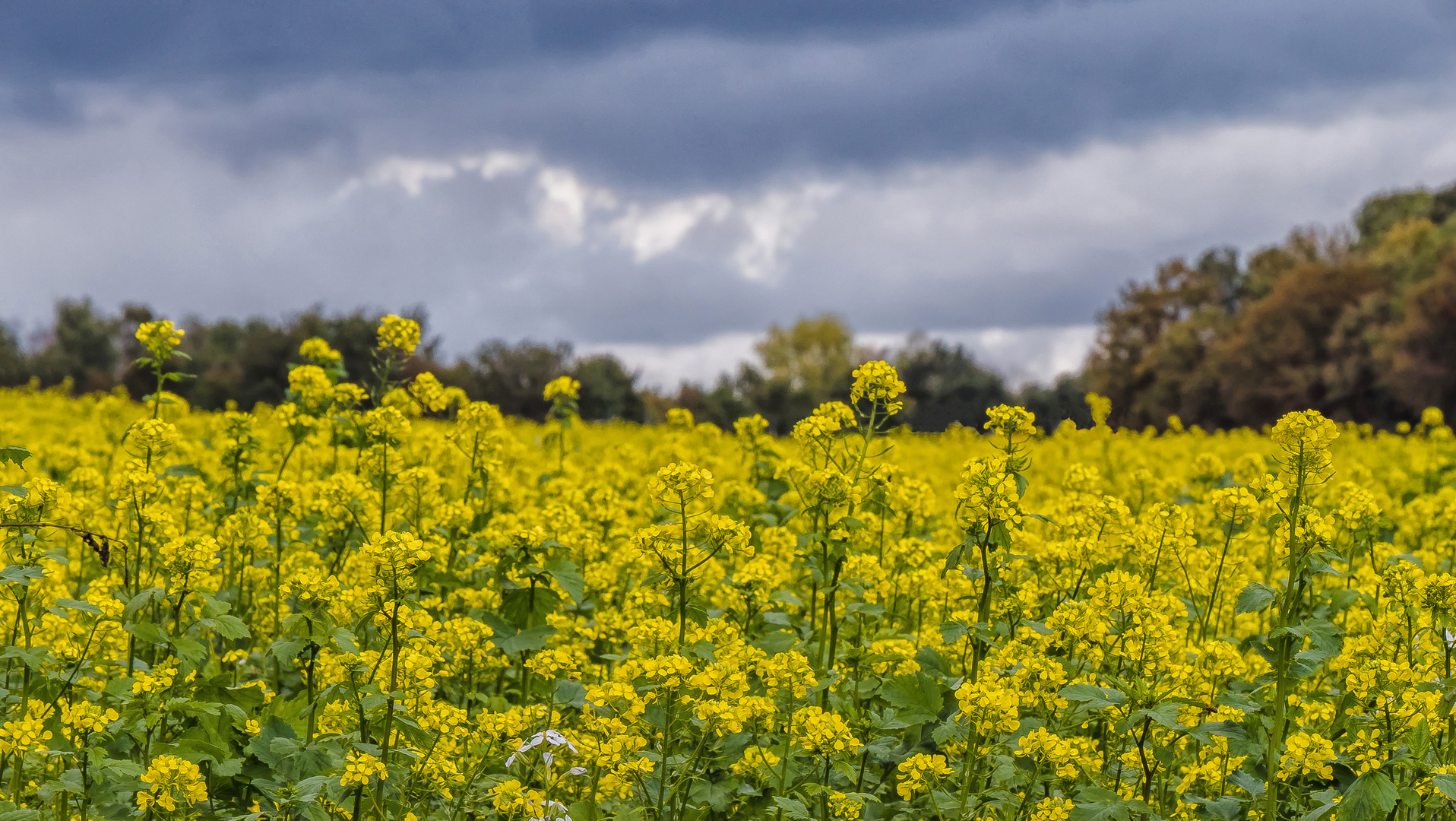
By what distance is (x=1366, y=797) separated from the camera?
124 inches

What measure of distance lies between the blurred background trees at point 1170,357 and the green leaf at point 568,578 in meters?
Result: 11.7

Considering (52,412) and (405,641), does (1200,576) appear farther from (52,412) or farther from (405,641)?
(52,412)

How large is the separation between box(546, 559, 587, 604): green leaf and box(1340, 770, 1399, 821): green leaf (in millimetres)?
2832

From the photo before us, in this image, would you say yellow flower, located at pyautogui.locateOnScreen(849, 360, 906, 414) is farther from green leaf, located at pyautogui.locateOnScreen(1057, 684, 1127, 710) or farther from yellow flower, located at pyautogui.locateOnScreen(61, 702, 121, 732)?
yellow flower, located at pyautogui.locateOnScreen(61, 702, 121, 732)

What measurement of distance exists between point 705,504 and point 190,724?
3295mm

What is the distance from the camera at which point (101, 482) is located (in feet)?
17.9

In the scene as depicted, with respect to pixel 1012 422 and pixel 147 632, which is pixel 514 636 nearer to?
pixel 147 632

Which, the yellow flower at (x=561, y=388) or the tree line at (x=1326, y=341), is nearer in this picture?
the yellow flower at (x=561, y=388)

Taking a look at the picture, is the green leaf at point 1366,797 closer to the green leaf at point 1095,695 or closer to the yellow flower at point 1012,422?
the green leaf at point 1095,695

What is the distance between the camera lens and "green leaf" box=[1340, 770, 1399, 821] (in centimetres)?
311

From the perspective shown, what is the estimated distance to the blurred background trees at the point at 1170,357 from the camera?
2930cm

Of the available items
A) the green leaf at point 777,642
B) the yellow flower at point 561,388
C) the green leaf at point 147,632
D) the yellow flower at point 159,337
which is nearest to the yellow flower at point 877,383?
the green leaf at point 777,642

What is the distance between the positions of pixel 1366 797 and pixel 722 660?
210cm

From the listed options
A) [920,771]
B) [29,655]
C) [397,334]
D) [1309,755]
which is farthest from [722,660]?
[397,334]
